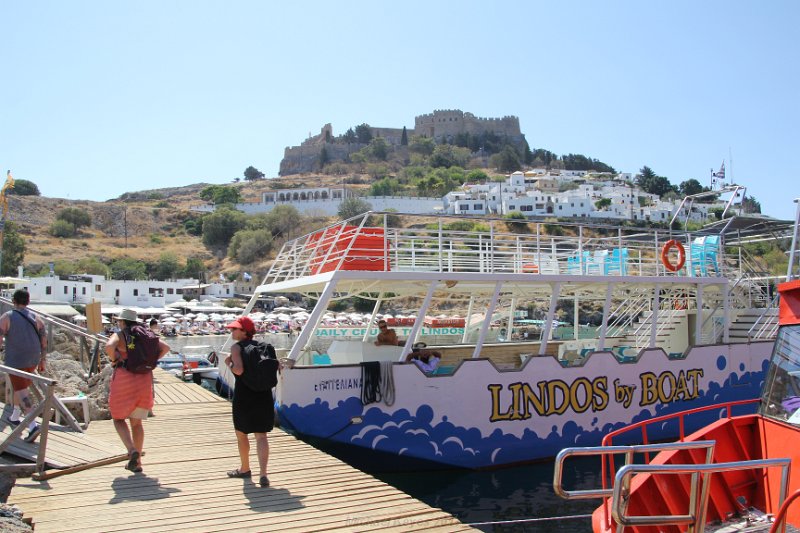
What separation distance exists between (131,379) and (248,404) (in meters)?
1.28

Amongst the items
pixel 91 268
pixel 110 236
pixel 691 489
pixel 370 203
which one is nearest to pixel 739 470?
pixel 691 489

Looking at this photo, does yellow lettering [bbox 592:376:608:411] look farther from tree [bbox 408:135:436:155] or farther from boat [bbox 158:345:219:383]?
tree [bbox 408:135:436:155]

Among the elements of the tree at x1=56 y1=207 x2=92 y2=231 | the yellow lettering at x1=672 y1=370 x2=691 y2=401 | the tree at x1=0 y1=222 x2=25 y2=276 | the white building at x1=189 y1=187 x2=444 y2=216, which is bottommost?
the yellow lettering at x1=672 y1=370 x2=691 y2=401

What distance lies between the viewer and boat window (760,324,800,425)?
21.6 feet

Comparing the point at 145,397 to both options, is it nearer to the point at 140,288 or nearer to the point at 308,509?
the point at 308,509

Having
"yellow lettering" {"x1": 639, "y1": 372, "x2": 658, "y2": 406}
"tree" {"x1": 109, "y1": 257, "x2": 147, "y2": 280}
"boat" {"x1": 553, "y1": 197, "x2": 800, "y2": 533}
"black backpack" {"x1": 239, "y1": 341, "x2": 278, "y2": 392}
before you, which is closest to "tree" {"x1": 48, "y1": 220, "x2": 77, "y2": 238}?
"tree" {"x1": 109, "y1": 257, "x2": 147, "y2": 280}

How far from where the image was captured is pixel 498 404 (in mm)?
11305

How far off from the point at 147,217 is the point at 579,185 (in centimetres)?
9469

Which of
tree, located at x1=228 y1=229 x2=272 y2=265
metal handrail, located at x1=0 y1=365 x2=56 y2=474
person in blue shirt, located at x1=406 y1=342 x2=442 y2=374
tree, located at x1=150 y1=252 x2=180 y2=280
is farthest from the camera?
tree, located at x1=228 y1=229 x2=272 y2=265

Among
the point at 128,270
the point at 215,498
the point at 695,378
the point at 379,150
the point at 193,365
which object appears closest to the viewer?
the point at 215,498

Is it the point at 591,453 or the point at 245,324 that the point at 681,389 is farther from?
the point at 245,324

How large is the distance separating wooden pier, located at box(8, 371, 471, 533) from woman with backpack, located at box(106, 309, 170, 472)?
15.5 inches

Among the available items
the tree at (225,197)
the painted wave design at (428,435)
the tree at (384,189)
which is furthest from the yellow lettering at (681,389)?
the tree at (225,197)

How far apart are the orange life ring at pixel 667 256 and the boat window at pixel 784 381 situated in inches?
289
